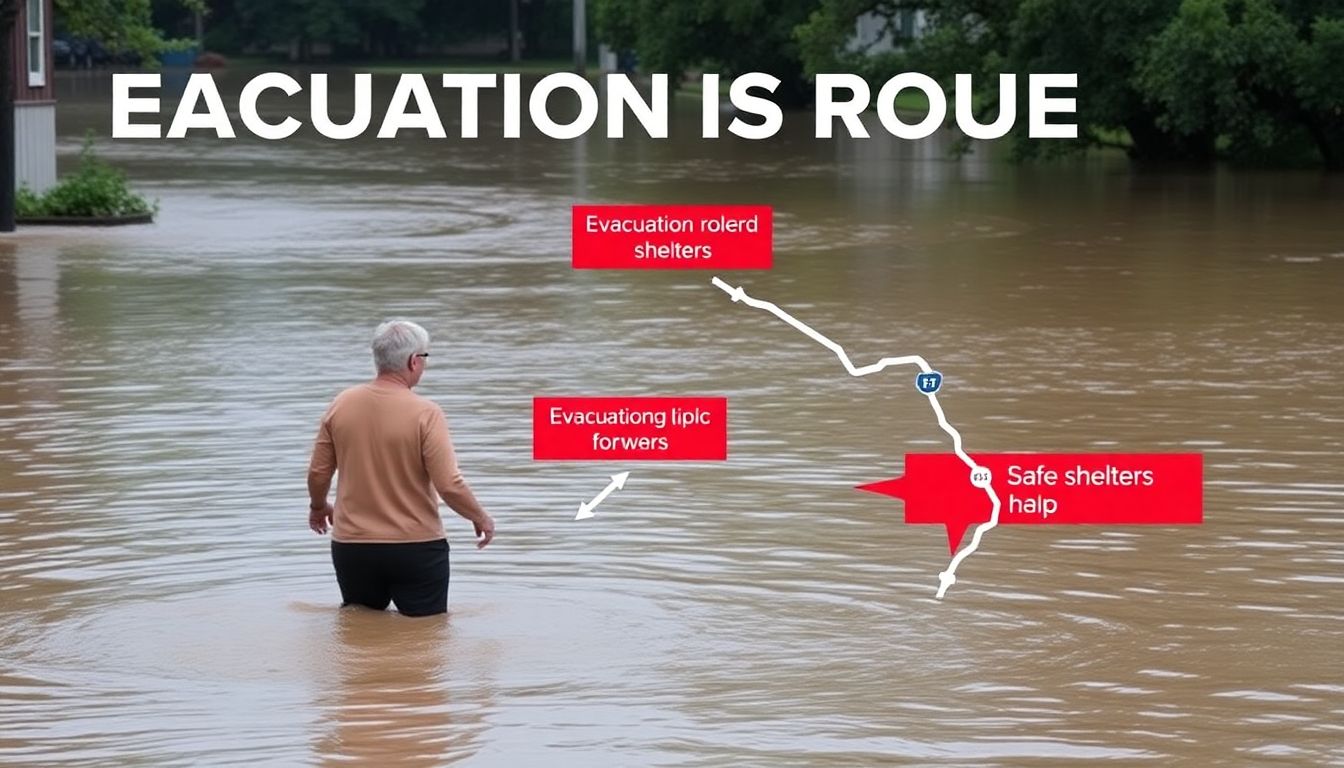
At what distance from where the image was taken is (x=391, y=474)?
30.2ft

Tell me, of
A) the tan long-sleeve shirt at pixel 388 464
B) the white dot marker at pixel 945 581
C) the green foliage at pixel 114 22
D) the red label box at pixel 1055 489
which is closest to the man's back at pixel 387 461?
the tan long-sleeve shirt at pixel 388 464

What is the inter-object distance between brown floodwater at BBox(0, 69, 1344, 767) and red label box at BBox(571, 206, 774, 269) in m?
0.83

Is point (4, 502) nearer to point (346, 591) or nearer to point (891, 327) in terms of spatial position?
point (346, 591)

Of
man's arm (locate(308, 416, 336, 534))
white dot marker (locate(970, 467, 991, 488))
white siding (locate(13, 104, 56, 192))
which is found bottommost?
white dot marker (locate(970, 467, 991, 488))

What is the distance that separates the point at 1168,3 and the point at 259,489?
3229 centimetres

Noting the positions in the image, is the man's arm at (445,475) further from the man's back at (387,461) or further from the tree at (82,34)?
the tree at (82,34)

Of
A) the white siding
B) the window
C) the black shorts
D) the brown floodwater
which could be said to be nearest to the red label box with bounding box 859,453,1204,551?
the brown floodwater

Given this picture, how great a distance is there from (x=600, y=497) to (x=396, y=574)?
3.27 metres

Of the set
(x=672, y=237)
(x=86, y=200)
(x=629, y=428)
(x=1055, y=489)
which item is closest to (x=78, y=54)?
(x=86, y=200)

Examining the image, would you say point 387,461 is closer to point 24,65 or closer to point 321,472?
point 321,472

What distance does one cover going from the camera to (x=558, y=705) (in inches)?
333

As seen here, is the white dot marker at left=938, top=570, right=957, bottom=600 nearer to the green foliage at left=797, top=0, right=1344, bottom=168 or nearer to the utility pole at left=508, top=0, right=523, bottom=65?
the green foliage at left=797, top=0, right=1344, bottom=168

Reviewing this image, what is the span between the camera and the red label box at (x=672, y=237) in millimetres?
26938

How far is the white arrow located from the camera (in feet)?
39.7
